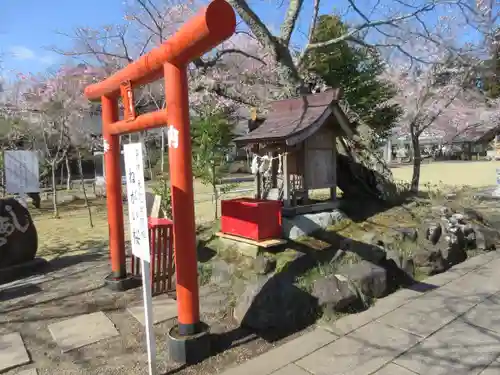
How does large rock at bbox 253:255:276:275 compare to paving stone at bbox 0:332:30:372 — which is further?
large rock at bbox 253:255:276:275

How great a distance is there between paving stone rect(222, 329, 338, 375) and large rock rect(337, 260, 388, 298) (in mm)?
991

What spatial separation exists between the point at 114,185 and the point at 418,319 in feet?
14.1

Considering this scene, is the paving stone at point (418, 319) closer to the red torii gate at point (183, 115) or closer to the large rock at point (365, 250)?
the large rock at point (365, 250)

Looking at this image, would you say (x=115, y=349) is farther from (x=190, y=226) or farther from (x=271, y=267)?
(x=271, y=267)

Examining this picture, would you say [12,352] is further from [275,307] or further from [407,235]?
[407,235]

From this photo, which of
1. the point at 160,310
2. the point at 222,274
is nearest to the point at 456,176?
the point at 222,274

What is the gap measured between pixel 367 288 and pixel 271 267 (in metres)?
1.27

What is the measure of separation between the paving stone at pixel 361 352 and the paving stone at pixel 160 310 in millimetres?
1773

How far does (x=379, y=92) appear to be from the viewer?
53.5ft

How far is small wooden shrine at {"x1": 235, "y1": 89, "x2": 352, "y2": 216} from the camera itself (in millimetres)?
5801

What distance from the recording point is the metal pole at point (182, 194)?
3369mm

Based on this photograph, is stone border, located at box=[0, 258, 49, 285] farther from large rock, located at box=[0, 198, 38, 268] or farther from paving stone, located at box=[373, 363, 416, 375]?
paving stone, located at box=[373, 363, 416, 375]

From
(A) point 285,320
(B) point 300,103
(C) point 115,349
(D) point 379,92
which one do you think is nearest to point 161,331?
(C) point 115,349

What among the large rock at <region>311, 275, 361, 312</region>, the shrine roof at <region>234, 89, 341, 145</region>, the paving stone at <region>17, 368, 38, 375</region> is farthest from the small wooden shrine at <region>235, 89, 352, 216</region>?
the paving stone at <region>17, 368, 38, 375</region>
